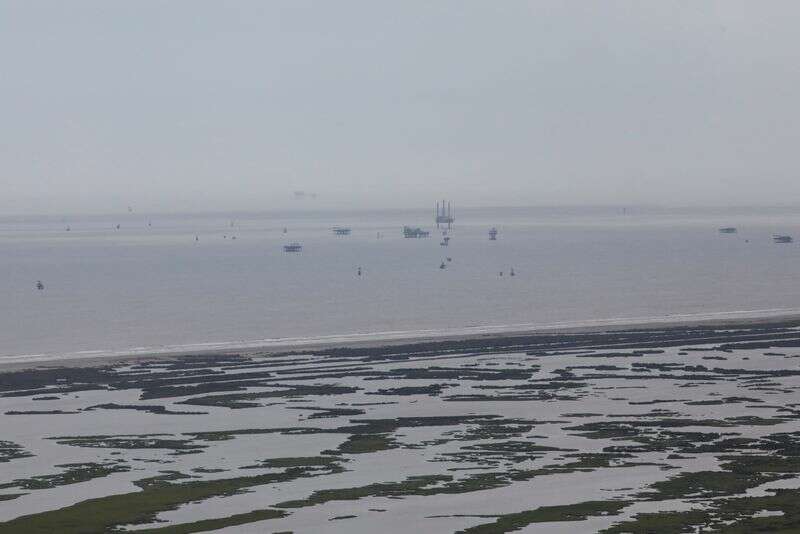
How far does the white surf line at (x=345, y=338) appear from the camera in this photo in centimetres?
7038

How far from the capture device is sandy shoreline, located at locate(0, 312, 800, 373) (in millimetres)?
66125

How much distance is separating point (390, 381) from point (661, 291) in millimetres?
69736

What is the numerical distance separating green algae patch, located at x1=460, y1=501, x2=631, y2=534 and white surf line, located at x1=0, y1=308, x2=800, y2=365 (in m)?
38.4

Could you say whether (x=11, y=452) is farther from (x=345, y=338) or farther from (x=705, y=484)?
(x=345, y=338)

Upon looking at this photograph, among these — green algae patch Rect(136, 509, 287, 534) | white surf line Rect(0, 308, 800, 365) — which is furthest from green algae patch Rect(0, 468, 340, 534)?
white surf line Rect(0, 308, 800, 365)

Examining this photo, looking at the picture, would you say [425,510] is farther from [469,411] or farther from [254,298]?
[254,298]

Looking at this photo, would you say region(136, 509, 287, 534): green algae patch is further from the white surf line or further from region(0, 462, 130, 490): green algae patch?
the white surf line

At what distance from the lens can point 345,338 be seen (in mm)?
77000

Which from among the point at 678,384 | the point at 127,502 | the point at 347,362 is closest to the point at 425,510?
the point at 127,502

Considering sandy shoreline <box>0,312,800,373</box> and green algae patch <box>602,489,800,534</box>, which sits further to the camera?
sandy shoreline <box>0,312,800,373</box>

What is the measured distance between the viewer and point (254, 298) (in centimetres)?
12075

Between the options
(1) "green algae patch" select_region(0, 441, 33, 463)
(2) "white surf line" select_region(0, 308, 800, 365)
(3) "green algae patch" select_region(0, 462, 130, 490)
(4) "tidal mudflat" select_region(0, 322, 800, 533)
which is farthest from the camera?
(2) "white surf line" select_region(0, 308, 800, 365)

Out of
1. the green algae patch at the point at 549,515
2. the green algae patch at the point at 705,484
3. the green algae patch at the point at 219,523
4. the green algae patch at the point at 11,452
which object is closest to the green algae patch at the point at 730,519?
the green algae patch at the point at 705,484

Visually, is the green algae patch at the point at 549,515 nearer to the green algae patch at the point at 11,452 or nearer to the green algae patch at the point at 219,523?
the green algae patch at the point at 219,523
